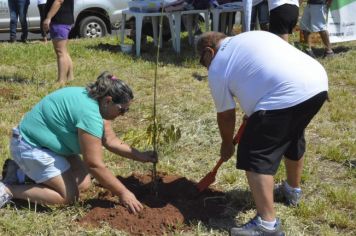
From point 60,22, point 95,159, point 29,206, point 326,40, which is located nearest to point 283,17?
point 326,40

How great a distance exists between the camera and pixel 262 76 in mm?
2832

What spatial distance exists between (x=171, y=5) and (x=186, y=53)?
2.65 feet

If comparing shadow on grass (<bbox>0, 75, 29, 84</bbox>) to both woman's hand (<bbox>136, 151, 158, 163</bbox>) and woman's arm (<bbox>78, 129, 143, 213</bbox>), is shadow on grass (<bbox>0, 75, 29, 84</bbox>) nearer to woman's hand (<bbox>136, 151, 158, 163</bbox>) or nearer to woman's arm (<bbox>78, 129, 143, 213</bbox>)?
woman's hand (<bbox>136, 151, 158, 163</bbox>)

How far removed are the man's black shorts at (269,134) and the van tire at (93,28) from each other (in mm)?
8741

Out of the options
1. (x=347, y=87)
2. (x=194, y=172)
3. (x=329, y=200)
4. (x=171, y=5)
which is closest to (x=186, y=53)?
(x=171, y=5)

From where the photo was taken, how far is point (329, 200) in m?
3.55

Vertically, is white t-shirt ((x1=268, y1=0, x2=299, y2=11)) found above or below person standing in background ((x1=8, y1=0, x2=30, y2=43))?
above

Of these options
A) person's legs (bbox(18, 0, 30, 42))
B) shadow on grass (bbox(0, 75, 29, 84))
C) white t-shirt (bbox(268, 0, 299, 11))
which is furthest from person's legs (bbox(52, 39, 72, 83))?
person's legs (bbox(18, 0, 30, 42))

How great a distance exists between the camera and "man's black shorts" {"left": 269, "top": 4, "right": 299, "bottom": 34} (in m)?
6.29

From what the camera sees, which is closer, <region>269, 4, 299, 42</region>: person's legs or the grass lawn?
the grass lawn

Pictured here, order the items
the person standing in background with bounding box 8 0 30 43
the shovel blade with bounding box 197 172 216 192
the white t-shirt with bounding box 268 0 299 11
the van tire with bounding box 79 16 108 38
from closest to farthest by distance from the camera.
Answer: the shovel blade with bounding box 197 172 216 192, the white t-shirt with bounding box 268 0 299 11, the person standing in background with bounding box 8 0 30 43, the van tire with bounding box 79 16 108 38

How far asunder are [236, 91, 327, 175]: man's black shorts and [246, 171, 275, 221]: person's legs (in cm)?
4

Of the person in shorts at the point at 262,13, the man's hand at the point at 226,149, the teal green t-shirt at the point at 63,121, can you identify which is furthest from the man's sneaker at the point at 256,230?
the person in shorts at the point at 262,13

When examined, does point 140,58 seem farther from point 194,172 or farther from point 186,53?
point 194,172
